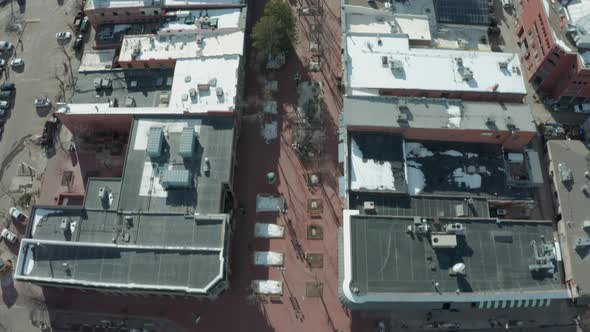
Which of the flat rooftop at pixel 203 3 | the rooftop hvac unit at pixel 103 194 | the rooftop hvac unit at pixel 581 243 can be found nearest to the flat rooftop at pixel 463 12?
the flat rooftop at pixel 203 3

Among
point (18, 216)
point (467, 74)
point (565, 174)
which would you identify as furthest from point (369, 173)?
point (18, 216)

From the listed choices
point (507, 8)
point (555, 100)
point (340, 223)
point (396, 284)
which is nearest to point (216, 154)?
point (340, 223)

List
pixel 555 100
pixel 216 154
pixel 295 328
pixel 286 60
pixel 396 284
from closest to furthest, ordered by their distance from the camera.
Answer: pixel 396 284
pixel 295 328
pixel 216 154
pixel 555 100
pixel 286 60

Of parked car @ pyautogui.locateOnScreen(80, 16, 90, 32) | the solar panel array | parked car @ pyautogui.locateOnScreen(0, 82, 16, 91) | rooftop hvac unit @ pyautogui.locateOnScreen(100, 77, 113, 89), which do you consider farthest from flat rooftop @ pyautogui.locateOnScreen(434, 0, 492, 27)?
parked car @ pyautogui.locateOnScreen(0, 82, 16, 91)

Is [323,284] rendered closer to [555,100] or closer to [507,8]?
[555,100]

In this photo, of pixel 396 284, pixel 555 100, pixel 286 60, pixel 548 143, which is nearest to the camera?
pixel 396 284

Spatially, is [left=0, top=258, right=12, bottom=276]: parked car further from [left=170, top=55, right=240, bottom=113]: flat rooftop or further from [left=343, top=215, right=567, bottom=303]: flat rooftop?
[left=343, top=215, right=567, bottom=303]: flat rooftop

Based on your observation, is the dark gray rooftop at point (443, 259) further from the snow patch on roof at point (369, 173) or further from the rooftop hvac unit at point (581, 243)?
the snow patch on roof at point (369, 173)
